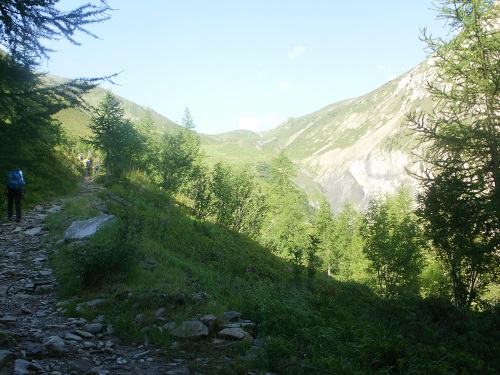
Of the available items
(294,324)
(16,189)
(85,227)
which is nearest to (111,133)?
(16,189)

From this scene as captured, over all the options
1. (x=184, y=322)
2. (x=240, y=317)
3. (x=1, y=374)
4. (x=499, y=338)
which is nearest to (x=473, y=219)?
(x=499, y=338)

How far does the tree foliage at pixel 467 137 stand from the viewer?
1089 centimetres

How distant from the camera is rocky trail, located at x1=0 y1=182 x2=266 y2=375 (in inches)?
156

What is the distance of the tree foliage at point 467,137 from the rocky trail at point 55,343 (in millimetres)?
10379

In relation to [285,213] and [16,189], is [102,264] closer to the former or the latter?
[16,189]

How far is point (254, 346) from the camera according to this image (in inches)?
173

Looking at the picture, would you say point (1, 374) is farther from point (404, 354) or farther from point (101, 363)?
point (404, 354)

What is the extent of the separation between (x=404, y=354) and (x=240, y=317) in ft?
8.00

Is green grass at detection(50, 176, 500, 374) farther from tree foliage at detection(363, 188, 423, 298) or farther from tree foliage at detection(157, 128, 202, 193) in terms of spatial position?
tree foliage at detection(157, 128, 202, 193)

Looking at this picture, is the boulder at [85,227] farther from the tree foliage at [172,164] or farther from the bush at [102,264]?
the tree foliage at [172,164]

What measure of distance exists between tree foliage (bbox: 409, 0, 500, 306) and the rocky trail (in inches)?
409

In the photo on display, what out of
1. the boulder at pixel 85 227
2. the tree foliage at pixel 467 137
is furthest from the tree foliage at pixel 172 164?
the tree foliage at pixel 467 137

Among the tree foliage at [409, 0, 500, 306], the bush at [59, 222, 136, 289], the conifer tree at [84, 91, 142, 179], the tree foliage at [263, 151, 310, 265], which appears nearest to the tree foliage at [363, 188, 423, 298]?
the tree foliage at [409, 0, 500, 306]

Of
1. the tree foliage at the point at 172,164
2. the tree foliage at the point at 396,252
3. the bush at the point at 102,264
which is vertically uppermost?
the tree foliage at the point at 172,164
